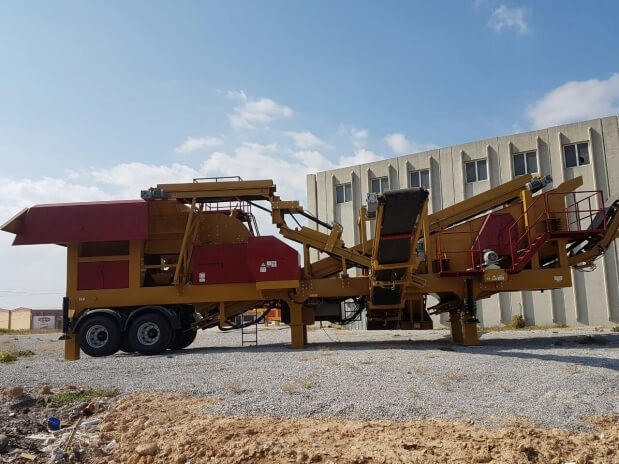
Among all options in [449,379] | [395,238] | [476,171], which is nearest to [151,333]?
[395,238]

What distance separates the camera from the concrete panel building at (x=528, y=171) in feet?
76.7

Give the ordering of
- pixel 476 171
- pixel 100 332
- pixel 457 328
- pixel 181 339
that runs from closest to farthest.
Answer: pixel 100 332
pixel 457 328
pixel 181 339
pixel 476 171

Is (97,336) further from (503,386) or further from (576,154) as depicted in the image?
(576,154)

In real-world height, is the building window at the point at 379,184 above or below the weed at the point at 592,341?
above

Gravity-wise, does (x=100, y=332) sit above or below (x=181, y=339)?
above

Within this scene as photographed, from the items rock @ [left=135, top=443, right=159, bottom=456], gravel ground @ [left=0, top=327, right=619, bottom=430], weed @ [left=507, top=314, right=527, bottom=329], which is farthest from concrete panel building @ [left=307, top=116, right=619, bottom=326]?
rock @ [left=135, top=443, right=159, bottom=456]

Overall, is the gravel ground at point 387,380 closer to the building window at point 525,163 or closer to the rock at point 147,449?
the rock at point 147,449

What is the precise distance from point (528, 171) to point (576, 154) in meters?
2.18

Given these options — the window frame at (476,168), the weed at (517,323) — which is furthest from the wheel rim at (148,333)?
the window frame at (476,168)

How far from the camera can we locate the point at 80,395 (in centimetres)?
789

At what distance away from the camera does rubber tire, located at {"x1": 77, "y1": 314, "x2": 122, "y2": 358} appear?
47.2ft

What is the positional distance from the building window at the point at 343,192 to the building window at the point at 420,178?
3585 mm

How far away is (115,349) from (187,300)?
2264mm

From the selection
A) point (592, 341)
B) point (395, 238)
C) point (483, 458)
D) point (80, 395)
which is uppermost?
point (395, 238)
